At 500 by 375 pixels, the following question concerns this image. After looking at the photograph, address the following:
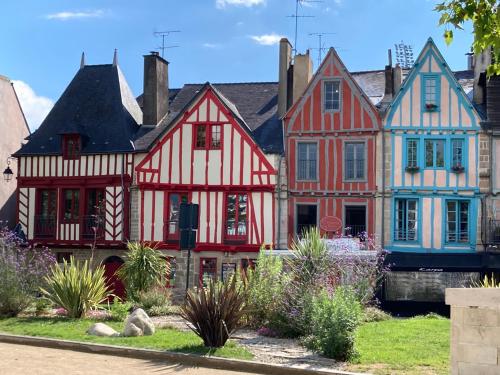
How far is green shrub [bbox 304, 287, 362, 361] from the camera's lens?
30.7ft

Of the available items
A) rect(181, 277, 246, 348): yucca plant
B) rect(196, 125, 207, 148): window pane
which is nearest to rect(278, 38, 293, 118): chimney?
rect(196, 125, 207, 148): window pane

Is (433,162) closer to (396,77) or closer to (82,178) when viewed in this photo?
(396,77)

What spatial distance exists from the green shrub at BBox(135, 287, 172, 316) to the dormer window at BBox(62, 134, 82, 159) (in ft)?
31.9

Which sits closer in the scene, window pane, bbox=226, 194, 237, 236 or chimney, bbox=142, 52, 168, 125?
window pane, bbox=226, 194, 237, 236

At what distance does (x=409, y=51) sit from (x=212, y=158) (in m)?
11.7

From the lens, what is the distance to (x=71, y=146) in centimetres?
2442

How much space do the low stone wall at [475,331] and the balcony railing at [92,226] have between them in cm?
1760

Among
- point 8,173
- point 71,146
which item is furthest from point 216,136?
point 8,173

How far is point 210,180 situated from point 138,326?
1167cm

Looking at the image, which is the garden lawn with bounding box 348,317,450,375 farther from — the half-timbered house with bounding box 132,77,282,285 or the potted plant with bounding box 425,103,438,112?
the potted plant with bounding box 425,103,438,112

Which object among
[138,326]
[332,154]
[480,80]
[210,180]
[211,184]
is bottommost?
[138,326]

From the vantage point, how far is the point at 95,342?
1059 centimetres

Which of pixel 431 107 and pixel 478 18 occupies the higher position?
pixel 431 107

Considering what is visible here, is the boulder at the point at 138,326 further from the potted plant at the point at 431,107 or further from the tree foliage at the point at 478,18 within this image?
the potted plant at the point at 431,107
